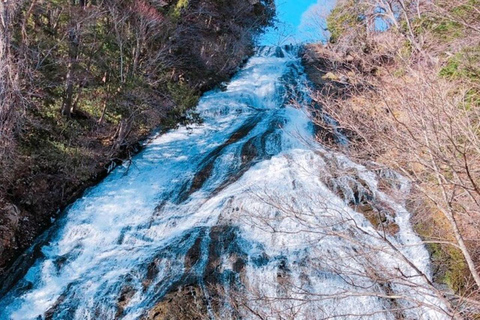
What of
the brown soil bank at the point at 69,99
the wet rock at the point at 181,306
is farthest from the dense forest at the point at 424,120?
the brown soil bank at the point at 69,99

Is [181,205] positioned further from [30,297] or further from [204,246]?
[30,297]

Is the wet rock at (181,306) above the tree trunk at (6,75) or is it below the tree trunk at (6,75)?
below

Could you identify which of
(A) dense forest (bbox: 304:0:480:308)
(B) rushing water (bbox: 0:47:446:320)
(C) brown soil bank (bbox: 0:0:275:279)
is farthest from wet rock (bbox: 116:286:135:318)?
(A) dense forest (bbox: 304:0:480:308)

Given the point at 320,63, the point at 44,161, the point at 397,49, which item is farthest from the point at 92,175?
the point at 320,63

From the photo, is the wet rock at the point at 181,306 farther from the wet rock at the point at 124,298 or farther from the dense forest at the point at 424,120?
the dense forest at the point at 424,120

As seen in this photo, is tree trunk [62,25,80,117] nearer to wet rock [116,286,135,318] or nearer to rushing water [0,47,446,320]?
rushing water [0,47,446,320]

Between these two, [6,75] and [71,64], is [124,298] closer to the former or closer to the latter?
[6,75]
